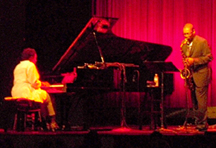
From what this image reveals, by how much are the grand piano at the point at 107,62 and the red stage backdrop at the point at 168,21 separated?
1528 mm

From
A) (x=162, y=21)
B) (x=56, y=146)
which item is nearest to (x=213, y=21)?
(x=162, y=21)

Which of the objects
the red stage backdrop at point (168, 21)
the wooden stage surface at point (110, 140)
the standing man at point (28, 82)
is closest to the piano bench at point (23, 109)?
the standing man at point (28, 82)

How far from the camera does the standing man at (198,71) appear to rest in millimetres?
7297

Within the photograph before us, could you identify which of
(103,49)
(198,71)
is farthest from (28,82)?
(198,71)

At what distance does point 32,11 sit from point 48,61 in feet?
Answer: 3.34

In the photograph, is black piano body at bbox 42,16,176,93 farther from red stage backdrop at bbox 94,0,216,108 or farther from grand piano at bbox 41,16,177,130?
red stage backdrop at bbox 94,0,216,108

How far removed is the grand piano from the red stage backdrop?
1.53 meters

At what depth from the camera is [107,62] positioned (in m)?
8.03

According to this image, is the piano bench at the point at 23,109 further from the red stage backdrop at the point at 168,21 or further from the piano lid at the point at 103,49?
the red stage backdrop at the point at 168,21

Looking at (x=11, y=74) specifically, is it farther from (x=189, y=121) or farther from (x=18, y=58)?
(x=189, y=121)

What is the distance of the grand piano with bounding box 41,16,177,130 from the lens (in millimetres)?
7422

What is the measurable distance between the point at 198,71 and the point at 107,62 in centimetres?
150

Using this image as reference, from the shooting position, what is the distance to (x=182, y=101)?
966 cm

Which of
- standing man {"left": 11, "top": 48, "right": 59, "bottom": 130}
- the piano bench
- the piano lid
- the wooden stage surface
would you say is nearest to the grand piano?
the piano lid
